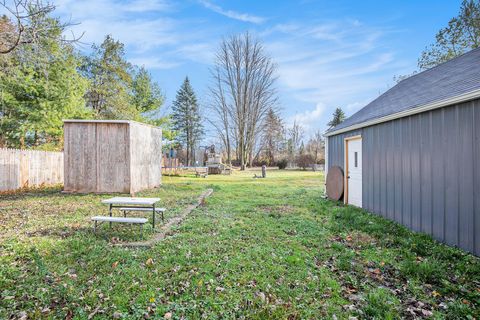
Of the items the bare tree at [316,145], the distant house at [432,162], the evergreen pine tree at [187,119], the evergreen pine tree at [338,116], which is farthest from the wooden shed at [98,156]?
the evergreen pine tree at [338,116]

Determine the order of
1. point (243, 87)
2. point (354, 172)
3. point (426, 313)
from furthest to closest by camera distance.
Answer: point (243, 87)
point (354, 172)
point (426, 313)

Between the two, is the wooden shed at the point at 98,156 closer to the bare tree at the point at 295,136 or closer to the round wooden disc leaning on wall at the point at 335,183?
the round wooden disc leaning on wall at the point at 335,183

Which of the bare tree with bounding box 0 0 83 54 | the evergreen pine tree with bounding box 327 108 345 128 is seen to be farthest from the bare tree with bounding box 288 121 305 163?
the bare tree with bounding box 0 0 83 54

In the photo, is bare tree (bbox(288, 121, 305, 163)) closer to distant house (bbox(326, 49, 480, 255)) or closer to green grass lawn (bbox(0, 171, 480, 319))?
distant house (bbox(326, 49, 480, 255))

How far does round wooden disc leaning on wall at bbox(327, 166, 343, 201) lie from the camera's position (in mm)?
9023

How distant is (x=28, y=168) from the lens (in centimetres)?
1139

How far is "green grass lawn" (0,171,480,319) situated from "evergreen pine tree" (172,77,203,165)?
112 ft

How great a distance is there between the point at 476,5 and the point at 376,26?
995cm

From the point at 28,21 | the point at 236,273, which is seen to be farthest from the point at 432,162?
the point at 28,21

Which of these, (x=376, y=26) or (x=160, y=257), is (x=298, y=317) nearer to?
(x=160, y=257)

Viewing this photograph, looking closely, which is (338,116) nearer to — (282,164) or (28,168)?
(282,164)

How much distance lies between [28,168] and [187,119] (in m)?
29.0

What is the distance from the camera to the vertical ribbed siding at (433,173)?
161 inches

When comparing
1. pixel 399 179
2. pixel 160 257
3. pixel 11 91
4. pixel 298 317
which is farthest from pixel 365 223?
pixel 11 91
